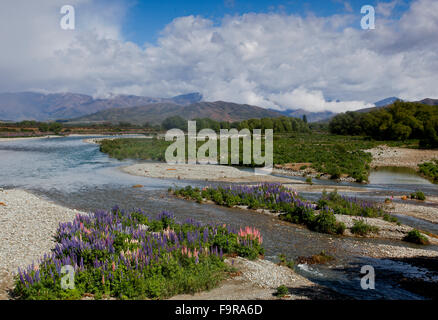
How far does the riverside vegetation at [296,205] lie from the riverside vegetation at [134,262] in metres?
5.63

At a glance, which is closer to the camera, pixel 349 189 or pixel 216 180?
pixel 349 189

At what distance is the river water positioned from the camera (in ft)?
35.8

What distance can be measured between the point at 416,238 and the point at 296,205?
23.0 ft

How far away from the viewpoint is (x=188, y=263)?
1083cm

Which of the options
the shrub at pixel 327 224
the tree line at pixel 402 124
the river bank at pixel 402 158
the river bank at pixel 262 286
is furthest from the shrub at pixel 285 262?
the tree line at pixel 402 124

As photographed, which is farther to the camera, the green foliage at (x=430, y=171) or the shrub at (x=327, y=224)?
the green foliage at (x=430, y=171)

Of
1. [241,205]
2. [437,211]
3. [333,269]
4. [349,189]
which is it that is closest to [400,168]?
[349,189]

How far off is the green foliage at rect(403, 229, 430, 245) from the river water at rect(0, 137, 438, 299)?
607 mm

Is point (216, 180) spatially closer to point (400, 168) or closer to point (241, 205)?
point (241, 205)

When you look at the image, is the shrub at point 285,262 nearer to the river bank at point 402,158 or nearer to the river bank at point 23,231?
the river bank at point 23,231

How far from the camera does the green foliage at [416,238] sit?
1491cm

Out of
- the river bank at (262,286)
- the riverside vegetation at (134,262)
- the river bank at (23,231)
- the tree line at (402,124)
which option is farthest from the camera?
the tree line at (402,124)
